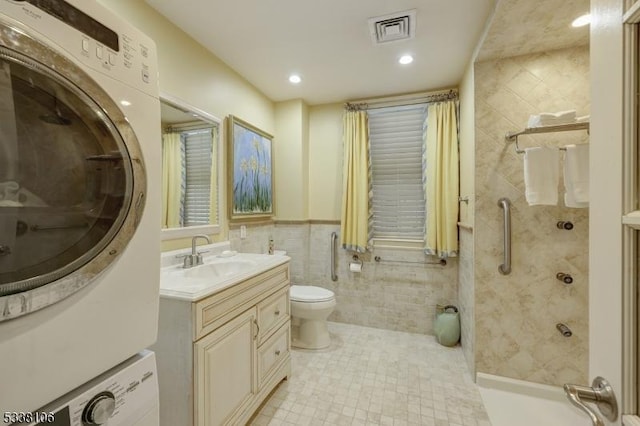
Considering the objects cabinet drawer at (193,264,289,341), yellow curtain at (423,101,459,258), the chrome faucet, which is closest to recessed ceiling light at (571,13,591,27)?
yellow curtain at (423,101,459,258)

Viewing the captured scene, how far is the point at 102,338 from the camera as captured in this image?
66cm

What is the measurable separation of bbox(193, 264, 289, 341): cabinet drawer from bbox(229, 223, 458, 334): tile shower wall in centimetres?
83

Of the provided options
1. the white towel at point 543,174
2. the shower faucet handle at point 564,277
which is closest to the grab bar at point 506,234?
the white towel at point 543,174

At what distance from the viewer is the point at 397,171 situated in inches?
113

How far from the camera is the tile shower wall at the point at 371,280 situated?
8.77 feet

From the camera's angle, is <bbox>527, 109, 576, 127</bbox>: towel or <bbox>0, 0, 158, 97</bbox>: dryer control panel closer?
<bbox>0, 0, 158, 97</bbox>: dryer control panel

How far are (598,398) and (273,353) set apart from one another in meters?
1.61

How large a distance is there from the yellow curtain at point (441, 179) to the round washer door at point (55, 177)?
244 centimetres

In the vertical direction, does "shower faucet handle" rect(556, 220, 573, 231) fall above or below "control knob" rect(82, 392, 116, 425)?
above

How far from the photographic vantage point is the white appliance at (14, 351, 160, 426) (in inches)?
22.5

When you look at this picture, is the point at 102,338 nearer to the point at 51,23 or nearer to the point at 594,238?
the point at 51,23

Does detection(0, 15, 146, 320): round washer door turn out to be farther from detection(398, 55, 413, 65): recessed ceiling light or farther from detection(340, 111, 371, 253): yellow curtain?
detection(340, 111, 371, 253): yellow curtain

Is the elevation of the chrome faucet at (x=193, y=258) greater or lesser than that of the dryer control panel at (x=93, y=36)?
lesser

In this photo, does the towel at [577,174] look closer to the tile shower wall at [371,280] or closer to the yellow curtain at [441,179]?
the yellow curtain at [441,179]
